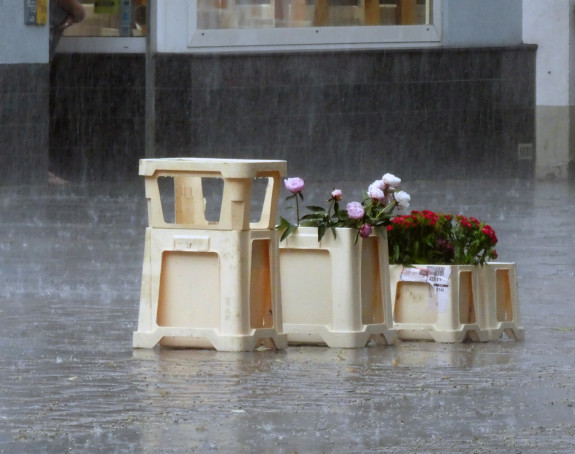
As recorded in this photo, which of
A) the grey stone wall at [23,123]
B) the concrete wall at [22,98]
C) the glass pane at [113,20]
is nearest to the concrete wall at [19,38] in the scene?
the concrete wall at [22,98]

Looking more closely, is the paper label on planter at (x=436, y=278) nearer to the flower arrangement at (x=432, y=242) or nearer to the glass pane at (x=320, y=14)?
the flower arrangement at (x=432, y=242)

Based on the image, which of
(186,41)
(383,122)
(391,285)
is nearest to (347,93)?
(383,122)

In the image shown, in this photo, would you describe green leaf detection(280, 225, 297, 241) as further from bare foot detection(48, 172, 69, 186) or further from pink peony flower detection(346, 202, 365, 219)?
bare foot detection(48, 172, 69, 186)

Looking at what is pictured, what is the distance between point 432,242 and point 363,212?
2.06 ft

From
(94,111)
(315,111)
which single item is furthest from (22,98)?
(315,111)

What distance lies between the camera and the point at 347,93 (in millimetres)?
22953

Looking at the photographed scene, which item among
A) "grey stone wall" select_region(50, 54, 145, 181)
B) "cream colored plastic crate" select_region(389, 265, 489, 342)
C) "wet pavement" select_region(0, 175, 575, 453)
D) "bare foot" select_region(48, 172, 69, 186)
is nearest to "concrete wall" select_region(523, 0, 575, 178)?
"grey stone wall" select_region(50, 54, 145, 181)

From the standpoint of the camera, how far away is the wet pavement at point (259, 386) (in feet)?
20.9

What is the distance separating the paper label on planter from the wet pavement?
264 millimetres

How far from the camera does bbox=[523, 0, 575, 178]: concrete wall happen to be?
75.8 ft

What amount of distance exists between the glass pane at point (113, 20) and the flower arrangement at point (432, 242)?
46.7ft

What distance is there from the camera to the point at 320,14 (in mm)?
22719

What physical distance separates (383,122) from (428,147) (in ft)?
2.36

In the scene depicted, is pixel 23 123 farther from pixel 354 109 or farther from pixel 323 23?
pixel 354 109
